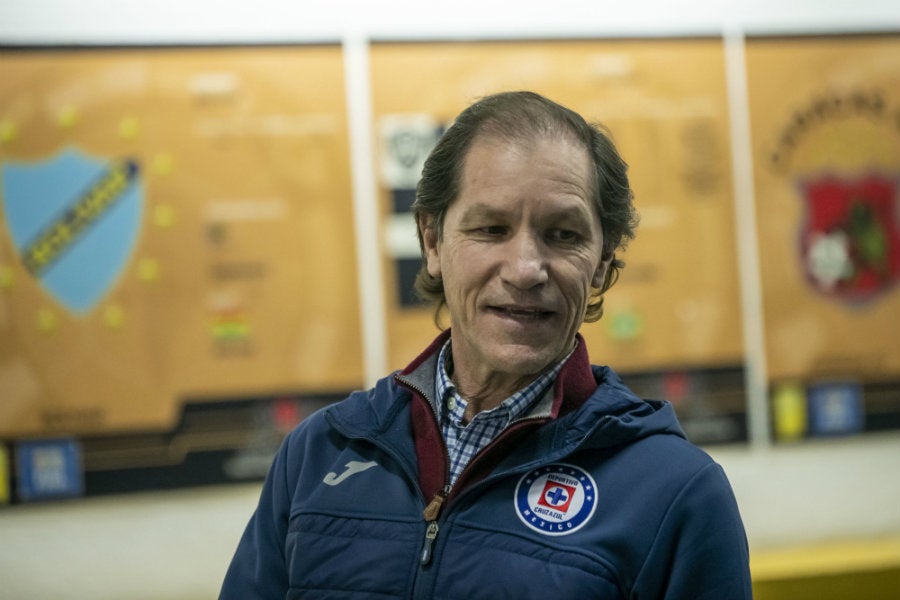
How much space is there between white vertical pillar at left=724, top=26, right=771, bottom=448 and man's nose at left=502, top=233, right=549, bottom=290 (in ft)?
5.94

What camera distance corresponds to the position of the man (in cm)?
121

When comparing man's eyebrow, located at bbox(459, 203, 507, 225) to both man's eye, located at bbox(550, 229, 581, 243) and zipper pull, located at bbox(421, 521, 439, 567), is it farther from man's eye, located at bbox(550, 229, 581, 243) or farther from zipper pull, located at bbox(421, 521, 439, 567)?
zipper pull, located at bbox(421, 521, 439, 567)

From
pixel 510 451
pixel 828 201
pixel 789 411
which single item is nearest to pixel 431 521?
pixel 510 451

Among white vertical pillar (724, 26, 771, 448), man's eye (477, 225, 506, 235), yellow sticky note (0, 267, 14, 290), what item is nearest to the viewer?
man's eye (477, 225, 506, 235)

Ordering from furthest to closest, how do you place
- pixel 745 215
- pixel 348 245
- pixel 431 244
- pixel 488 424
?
pixel 745 215 < pixel 348 245 < pixel 431 244 < pixel 488 424

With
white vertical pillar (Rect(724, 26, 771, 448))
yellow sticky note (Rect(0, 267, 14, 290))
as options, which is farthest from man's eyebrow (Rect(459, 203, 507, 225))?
white vertical pillar (Rect(724, 26, 771, 448))

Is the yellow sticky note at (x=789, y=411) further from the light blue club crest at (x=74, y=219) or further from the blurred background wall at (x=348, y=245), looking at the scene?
the light blue club crest at (x=74, y=219)

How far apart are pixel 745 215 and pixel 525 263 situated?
6.08ft

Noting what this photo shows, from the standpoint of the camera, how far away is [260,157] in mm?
2688

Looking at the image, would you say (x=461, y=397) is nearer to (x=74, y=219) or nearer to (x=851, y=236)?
(x=74, y=219)

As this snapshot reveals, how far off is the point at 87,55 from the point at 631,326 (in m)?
1.67

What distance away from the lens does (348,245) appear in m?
2.73

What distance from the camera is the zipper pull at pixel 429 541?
124 cm

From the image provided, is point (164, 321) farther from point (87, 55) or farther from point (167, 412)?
point (87, 55)
